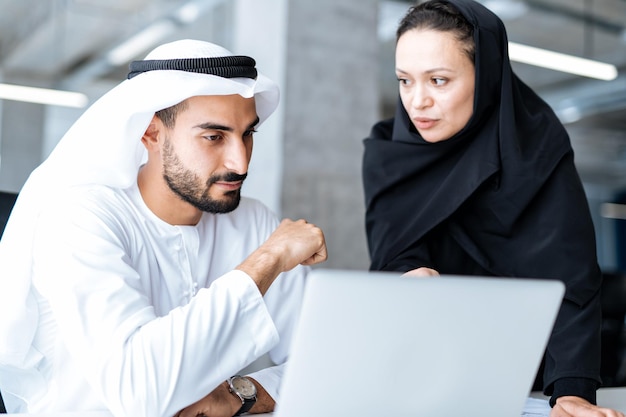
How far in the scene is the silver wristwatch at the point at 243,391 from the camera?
4.58ft

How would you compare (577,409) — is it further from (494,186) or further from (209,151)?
(209,151)

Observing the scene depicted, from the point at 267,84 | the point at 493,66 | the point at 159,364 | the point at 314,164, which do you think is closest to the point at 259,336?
the point at 159,364

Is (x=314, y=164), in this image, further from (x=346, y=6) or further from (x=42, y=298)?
(x=42, y=298)

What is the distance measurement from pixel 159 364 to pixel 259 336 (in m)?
0.18

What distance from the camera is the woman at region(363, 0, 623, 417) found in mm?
1664

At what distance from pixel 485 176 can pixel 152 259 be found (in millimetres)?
789

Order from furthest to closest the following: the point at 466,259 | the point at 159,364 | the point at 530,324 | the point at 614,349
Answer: the point at 614,349
the point at 466,259
the point at 159,364
the point at 530,324

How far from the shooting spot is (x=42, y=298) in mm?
1544

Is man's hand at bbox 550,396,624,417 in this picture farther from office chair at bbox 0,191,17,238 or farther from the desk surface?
office chair at bbox 0,191,17,238

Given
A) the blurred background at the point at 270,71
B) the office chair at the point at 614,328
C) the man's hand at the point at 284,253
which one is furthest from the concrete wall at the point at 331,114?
the man's hand at the point at 284,253

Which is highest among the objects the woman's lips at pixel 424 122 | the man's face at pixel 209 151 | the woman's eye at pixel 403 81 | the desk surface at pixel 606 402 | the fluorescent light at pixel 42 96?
the fluorescent light at pixel 42 96

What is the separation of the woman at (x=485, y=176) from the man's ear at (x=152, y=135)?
576 millimetres

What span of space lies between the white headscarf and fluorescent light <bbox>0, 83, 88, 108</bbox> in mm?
3076

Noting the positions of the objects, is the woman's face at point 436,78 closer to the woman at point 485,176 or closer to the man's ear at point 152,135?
the woman at point 485,176
